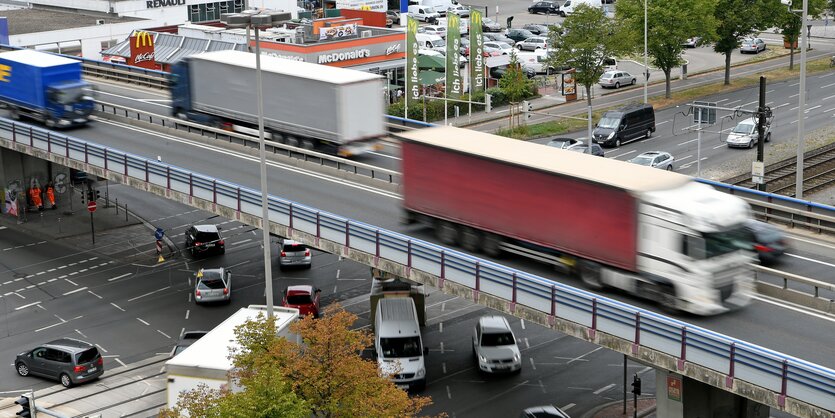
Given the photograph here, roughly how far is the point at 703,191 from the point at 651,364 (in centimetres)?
579

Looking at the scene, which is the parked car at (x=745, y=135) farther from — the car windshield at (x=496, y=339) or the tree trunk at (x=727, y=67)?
the car windshield at (x=496, y=339)

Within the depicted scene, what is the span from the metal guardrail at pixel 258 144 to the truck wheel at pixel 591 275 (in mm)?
13392

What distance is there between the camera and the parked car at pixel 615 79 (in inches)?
3799

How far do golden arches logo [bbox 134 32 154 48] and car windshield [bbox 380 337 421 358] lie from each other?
55.8 m

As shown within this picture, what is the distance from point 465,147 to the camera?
42344mm

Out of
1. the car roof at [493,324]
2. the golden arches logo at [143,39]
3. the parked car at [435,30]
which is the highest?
the golden arches logo at [143,39]

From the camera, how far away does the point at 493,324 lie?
154 feet

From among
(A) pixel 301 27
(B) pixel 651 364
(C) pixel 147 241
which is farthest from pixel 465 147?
(A) pixel 301 27

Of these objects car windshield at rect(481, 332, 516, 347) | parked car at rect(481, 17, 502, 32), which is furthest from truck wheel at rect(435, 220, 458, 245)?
parked car at rect(481, 17, 502, 32)

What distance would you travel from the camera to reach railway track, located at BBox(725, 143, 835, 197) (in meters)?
67.2

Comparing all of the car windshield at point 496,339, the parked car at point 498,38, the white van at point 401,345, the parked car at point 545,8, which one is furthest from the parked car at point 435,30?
the car windshield at point 496,339

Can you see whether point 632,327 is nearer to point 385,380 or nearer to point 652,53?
point 385,380

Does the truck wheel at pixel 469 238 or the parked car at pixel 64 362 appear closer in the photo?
the truck wheel at pixel 469 238

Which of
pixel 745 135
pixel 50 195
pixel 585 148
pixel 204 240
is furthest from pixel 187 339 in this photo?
Answer: pixel 745 135
